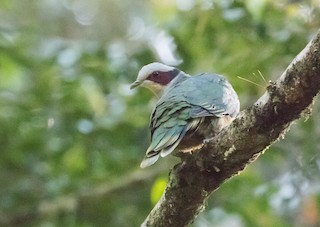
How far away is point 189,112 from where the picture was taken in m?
2.95

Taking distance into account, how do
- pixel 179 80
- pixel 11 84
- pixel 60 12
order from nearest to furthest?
pixel 179 80, pixel 11 84, pixel 60 12

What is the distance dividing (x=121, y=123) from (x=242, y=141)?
2402mm

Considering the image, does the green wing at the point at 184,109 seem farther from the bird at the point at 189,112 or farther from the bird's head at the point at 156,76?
the bird's head at the point at 156,76

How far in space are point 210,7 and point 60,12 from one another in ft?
12.4

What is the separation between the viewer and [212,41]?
457 cm

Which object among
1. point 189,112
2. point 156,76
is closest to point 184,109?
point 189,112

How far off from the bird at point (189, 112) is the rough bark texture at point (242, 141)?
122 mm

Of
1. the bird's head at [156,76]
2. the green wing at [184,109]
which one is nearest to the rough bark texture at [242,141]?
the green wing at [184,109]

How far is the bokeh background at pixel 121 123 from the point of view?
4.47m

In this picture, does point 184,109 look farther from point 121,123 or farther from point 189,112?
point 121,123

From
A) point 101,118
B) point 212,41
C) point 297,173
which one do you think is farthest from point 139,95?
point 297,173

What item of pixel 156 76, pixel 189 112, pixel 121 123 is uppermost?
pixel 121 123

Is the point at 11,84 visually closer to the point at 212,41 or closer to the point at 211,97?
the point at 212,41

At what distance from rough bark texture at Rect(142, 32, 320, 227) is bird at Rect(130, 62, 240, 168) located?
122mm
